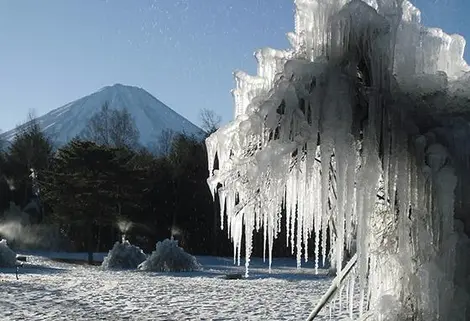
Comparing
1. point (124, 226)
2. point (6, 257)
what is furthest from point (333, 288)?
point (124, 226)

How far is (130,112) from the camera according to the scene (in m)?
147

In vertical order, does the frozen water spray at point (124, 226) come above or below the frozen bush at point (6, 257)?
above

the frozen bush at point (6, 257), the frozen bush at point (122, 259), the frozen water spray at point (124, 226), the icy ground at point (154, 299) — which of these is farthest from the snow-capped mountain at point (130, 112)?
the icy ground at point (154, 299)

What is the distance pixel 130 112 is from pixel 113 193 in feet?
400

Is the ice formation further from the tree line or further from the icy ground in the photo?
the tree line

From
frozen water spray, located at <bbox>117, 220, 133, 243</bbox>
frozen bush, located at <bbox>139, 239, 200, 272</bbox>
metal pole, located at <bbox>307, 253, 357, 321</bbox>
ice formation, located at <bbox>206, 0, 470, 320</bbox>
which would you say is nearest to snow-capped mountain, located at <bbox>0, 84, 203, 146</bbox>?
frozen water spray, located at <bbox>117, 220, 133, 243</bbox>

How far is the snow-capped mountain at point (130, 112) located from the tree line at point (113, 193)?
81239 mm

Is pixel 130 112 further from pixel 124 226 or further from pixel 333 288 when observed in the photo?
pixel 333 288

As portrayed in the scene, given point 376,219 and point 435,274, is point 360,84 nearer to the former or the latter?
point 376,219

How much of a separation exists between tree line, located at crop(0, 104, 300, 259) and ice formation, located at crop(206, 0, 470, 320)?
24725mm

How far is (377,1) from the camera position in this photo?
3072 mm

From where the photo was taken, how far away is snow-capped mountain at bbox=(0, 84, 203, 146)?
128163mm

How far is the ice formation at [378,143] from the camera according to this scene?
9.09ft

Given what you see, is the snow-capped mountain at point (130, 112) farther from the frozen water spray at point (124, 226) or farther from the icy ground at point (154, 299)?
the icy ground at point (154, 299)
